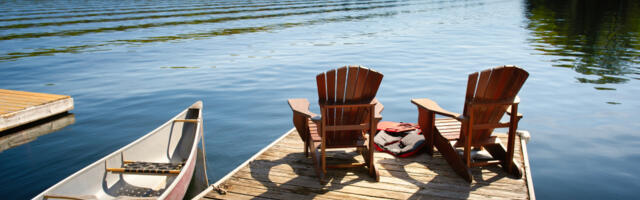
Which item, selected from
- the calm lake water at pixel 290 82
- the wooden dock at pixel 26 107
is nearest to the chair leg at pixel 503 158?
the calm lake water at pixel 290 82

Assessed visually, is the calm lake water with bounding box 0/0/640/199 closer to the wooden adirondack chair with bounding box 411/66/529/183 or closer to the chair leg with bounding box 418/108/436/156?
the wooden adirondack chair with bounding box 411/66/529/183

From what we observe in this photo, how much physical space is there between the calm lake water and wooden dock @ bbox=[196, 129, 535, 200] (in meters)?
1.63

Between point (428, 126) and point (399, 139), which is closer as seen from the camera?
point (428, 126)

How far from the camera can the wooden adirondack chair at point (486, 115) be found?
4074 mm

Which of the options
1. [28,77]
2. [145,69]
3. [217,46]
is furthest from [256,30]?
[28,77]

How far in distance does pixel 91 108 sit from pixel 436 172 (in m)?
8.26

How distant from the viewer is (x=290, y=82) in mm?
12086

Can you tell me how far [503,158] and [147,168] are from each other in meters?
3.90

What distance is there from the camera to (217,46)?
19.6 meters

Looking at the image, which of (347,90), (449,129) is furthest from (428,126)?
(347,90)

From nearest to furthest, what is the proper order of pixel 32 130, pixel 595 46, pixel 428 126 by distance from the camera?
1. pixel 428 126
2. pixel 32 130
3. pixel 595 46

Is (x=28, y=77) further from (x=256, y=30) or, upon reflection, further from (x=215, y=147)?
(x=256, y=30)

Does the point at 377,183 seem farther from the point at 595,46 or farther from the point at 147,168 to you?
the point at 595,46

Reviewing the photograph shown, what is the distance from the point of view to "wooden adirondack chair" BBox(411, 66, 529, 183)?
4074mm
